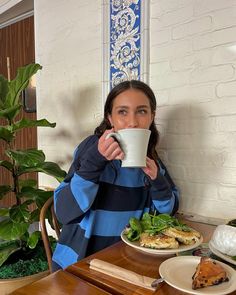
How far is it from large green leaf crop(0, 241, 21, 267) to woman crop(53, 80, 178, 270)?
454 mm

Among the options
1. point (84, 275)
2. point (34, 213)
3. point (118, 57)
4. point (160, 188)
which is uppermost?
point (118, 57)

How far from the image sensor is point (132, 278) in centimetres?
62

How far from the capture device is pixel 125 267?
698 millimetres

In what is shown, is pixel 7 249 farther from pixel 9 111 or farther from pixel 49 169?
pixel 9 111

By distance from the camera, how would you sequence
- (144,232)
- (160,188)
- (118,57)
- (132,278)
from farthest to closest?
(118,57), (160,188), (144,232), (132,278)

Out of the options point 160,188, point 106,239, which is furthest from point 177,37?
point 106,239

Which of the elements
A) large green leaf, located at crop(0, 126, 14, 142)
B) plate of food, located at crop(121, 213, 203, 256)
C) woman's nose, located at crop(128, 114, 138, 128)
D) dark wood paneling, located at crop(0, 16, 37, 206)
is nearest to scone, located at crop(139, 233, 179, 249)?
plate of food, located at crop(121, 213, 203, 256)

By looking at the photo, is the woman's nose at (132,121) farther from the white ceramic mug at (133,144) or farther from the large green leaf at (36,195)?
the large green leaf at (36,195)

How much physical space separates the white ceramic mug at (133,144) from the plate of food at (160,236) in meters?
0.19

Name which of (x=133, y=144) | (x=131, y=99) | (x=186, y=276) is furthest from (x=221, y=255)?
(x=131, y=99)

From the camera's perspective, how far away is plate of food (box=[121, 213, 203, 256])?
2.44 ft

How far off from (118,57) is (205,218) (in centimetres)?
88

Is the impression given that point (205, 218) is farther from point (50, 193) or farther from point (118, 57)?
point (118, 57)

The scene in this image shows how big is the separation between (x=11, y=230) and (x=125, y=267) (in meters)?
0.80
